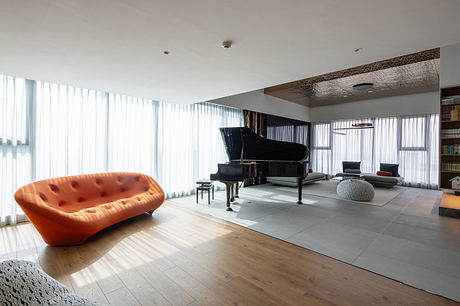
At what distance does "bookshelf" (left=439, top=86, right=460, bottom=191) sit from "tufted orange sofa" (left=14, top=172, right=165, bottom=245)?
570 centimetres

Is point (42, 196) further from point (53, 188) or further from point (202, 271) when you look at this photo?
point (202, 271)

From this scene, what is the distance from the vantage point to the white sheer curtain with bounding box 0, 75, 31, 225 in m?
3.60

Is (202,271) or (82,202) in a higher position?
(82,202)

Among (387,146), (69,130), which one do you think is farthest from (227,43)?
(387,146)

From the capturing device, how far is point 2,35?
7.69 ft

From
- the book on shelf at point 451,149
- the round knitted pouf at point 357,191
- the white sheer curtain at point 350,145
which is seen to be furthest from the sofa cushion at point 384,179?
the book on shelf at point 451,149

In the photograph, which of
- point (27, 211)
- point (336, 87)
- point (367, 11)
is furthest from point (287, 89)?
point (27, 211)

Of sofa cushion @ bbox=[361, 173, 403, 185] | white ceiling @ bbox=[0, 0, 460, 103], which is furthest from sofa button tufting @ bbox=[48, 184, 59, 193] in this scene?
sofa cushion @ bbox=[361, 173, 403, 185]

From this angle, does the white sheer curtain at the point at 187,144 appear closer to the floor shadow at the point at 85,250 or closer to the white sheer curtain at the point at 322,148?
the floor shadow at the point at 85,250

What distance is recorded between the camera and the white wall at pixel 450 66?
4.14m

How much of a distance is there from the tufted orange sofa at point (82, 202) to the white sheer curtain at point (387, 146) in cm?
790

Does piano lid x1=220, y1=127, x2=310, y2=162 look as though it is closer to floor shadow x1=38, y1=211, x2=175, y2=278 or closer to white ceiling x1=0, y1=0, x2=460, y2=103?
white ceiling x1=0, y1=0, x2=460, y2=103

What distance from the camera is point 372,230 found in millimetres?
3410

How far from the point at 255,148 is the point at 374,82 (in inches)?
166
